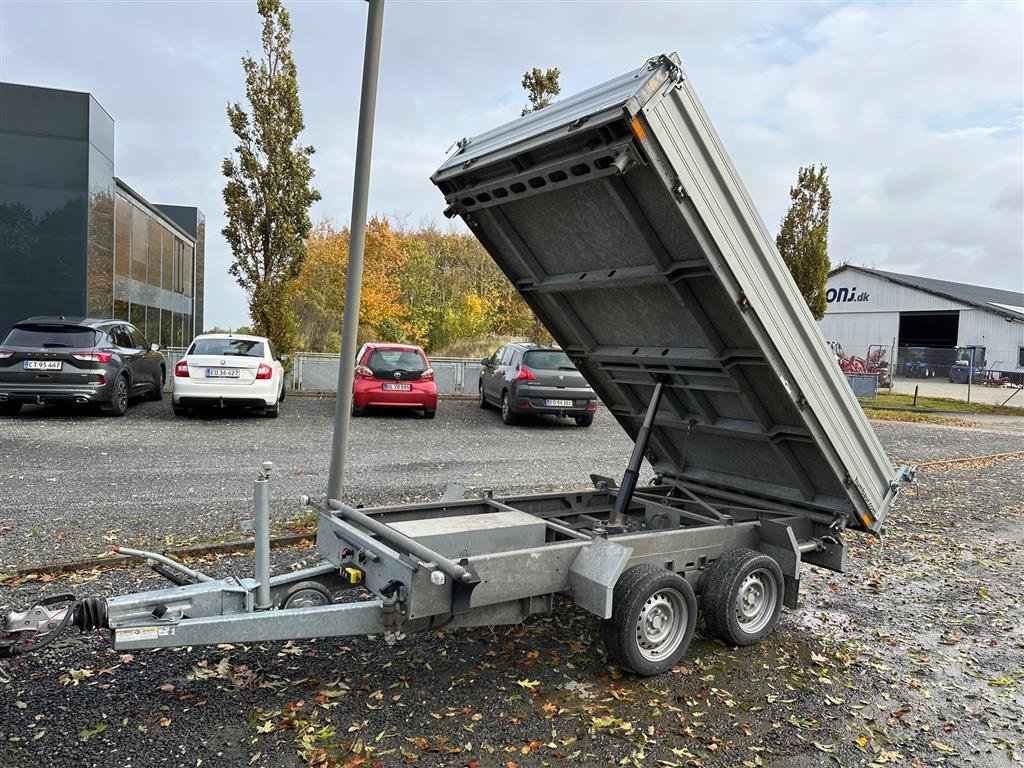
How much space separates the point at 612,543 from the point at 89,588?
360cm

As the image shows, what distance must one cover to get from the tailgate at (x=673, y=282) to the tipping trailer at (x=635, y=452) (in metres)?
0.01

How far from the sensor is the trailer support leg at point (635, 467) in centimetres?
510

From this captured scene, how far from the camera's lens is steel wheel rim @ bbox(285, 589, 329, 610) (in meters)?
3.87

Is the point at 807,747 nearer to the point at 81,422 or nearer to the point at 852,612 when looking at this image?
the point at 852,612

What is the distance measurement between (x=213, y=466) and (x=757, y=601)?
23.3 ft

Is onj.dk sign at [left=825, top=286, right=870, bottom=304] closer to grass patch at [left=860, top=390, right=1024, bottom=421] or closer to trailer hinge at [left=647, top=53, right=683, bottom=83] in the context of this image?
grass patch at [left=860, top=390, right=1024, bottom=421]

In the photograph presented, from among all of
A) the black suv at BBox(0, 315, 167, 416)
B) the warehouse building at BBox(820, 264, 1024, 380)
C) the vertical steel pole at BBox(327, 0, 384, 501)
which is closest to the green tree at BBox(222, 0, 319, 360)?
the black suv at BBox(0, 315, 167, 416)

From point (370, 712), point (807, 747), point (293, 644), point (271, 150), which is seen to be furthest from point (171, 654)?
point (271, 150)

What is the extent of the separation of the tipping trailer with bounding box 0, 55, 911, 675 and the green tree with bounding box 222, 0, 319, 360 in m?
15.3

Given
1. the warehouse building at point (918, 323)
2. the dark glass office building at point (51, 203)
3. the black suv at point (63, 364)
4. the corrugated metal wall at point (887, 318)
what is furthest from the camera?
the corrugated metal wall at point (887, 318)

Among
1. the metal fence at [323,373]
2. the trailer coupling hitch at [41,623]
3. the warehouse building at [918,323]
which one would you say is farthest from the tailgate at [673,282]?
the warehouse building at [918,323]

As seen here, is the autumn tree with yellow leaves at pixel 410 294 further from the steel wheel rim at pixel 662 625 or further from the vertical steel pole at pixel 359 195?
the steel wheel rim at pixel 662 625

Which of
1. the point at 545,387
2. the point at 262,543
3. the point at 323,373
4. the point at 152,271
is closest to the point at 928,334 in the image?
the point at 323,373

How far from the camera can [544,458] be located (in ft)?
36.2
